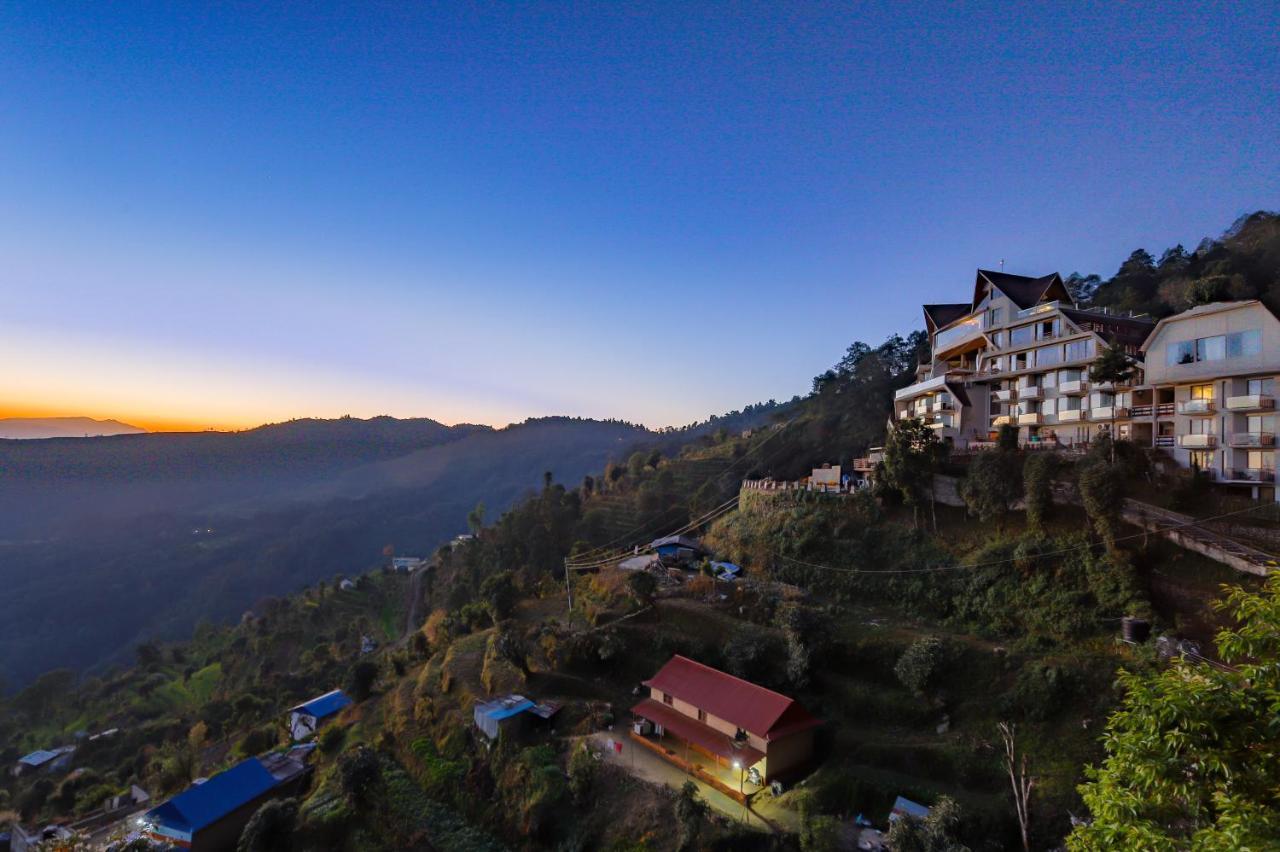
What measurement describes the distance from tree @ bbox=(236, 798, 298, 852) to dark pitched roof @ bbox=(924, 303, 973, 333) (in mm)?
42057

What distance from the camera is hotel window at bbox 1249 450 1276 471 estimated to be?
69.2 ft

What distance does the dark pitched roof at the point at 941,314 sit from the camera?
39.4 metres

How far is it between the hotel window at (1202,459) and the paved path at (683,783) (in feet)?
67.4

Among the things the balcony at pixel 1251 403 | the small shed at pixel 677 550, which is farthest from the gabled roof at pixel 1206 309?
the small shed at pixel 677 550

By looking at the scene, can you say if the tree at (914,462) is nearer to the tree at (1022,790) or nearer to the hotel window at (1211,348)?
the hotel window at (1211,348)

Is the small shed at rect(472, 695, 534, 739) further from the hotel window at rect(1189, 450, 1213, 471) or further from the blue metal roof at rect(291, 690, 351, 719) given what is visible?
the hotel window at rect(1189, 450, 1213, 471)

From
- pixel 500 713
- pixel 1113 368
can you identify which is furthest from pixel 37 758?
pixel 1113 368

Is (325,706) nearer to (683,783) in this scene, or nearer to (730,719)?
(683,783)

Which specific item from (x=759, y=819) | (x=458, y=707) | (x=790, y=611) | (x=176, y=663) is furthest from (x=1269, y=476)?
(x=176, y=663)

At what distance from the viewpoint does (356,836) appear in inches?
811

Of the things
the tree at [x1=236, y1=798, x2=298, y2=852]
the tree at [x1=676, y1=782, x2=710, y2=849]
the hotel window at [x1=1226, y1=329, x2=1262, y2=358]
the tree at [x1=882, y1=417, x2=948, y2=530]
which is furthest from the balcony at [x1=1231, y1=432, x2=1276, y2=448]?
the tree at [x1=236, y1=798, x2=298, y2=852]

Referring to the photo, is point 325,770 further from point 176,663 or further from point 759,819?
point 176,663

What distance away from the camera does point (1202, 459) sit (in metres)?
23.1

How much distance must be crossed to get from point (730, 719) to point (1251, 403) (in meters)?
21.7
